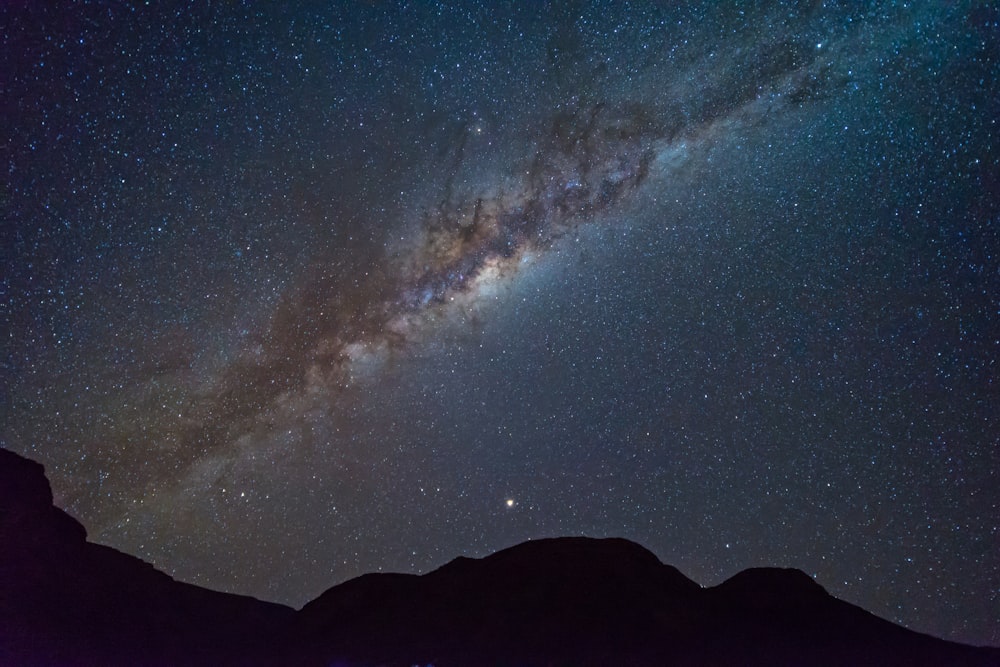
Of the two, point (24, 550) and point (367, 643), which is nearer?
point (24, 550)

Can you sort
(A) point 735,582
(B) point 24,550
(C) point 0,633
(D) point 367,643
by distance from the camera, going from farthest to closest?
(A) point 735,582, (D) point 367,643, (B) point 24,550, (C) point 0,633

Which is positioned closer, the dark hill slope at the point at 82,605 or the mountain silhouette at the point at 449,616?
the dark hill slope at the point at 82,605

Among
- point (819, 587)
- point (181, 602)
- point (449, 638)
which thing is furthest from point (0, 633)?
point (819, 587)

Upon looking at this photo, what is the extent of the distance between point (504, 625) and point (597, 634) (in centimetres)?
685

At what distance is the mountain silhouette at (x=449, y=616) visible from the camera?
97.2 ft

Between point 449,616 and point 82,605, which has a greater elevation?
point 82,605

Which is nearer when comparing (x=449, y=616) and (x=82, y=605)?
(x=82, y=605)

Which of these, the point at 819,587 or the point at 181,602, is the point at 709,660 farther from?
the point at 181,602

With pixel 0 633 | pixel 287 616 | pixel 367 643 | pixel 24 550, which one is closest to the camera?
pixel 0 633

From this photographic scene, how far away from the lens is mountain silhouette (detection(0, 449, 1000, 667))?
2962 cm

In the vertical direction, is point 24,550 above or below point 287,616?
above

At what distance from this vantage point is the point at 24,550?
1175 inches

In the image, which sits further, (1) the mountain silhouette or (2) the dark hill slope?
(1) the mountain silhouette

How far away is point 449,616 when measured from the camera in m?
48.4
